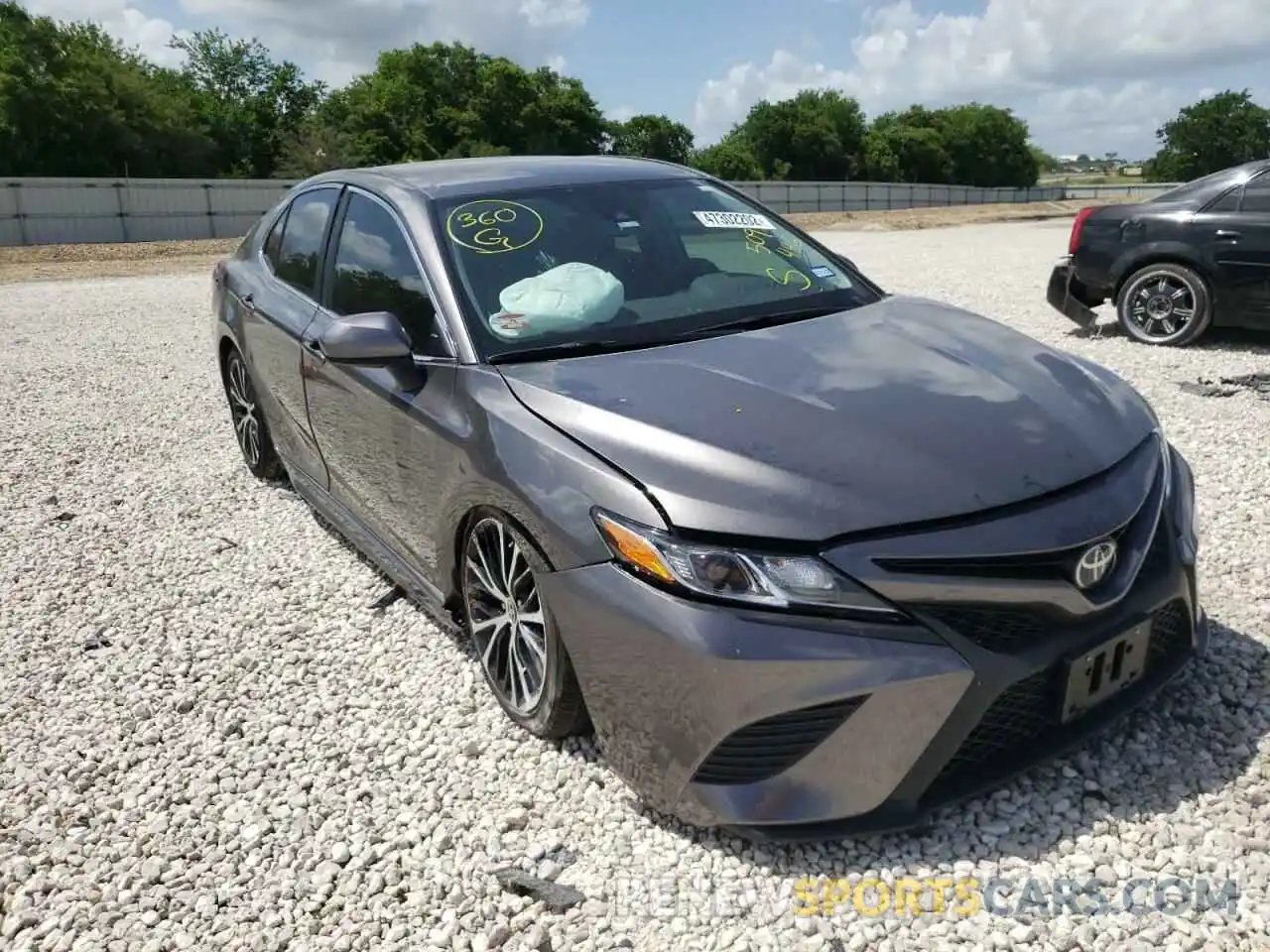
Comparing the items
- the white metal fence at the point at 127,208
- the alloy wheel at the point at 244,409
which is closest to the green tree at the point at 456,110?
the white metal fence at the point at 127,208

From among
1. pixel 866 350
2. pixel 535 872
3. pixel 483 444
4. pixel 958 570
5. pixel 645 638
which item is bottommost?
pixel 535 872

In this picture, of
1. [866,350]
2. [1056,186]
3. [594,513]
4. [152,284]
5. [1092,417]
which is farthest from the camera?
[1056,186]

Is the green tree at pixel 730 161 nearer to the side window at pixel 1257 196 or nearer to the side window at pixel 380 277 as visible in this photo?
the side window at pixel 1257 196

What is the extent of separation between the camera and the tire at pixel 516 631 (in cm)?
278

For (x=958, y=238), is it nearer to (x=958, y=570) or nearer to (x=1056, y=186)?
(x=958, y=570)

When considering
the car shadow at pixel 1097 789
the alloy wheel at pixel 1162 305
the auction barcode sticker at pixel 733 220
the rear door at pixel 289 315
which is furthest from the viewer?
the alloy wheel at pixel 1162 305

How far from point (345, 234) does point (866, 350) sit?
2.15 meters

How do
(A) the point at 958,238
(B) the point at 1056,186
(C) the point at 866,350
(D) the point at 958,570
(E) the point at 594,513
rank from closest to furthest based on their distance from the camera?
(D) the point at 958,570
(E) the point at 594,513
(C) the point at 866,350
(A) the point at 958,238
(B) the point at 1056,186

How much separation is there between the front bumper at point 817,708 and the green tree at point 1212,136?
7692cm

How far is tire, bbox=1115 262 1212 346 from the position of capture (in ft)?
26.1

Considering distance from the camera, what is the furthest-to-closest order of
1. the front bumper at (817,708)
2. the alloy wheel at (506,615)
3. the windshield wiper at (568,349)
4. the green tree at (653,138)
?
the green tree at (653,138)
the windshield wiper at (568,349)
the alloy wheel at (506,615)
the front bumper at (817,708)

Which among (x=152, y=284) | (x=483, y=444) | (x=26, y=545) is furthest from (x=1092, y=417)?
(x=152, y=284)

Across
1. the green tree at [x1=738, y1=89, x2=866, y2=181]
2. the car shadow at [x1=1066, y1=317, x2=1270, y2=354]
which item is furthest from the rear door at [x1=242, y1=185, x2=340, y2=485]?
the green tree at [x1=738, y1=89, x2=866, y2=181]

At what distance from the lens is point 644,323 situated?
327cm
